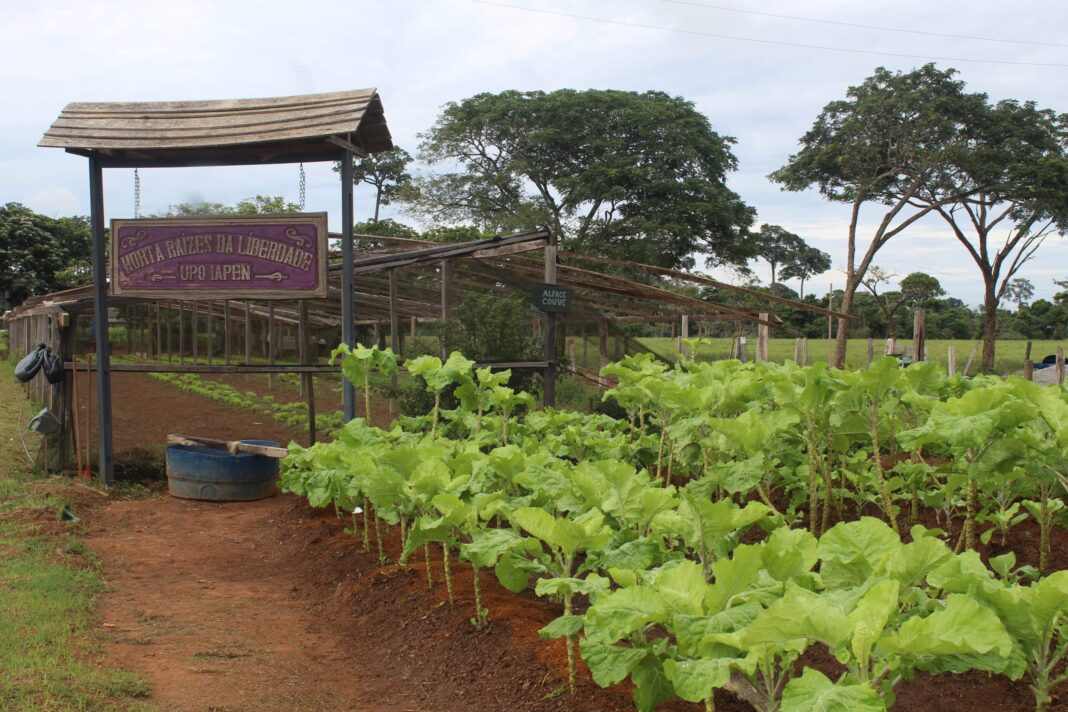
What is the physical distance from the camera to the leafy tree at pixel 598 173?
1197 inches

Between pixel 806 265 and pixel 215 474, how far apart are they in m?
57.8

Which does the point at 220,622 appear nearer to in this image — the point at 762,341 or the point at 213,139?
the point at 213,139

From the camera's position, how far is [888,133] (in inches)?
1046

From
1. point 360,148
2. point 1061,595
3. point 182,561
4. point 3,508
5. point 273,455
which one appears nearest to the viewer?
point 1061,595

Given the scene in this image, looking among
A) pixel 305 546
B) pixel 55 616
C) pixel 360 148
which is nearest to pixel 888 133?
pixel 360 148

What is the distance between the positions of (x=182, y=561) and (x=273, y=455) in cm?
188

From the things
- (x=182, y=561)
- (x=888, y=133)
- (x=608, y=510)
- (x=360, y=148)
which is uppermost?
(x=888, y=133)

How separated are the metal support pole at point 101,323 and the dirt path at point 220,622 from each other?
1.22m

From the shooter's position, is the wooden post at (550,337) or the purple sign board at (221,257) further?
the wooden post at (550,337)

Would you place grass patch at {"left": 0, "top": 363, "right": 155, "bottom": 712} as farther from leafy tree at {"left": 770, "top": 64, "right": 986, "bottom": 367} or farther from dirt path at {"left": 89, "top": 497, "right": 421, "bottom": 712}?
leafy tree at {"left": 770, "top": 64, "right": 986, "bottom": 367}

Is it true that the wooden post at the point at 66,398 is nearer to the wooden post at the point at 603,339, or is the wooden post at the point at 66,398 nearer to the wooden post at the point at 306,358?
the wooden post at the point at 306,358

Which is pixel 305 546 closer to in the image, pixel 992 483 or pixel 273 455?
pixel 273 455

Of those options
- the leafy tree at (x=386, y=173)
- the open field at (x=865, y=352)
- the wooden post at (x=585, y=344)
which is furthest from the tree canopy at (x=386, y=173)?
the wooden post at (x=585, y=344)

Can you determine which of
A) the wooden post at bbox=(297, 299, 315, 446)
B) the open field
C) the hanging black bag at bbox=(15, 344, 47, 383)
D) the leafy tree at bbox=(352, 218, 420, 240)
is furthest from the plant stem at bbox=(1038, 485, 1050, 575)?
the leafy tree at bbox=(352, 218, 420, 240)
